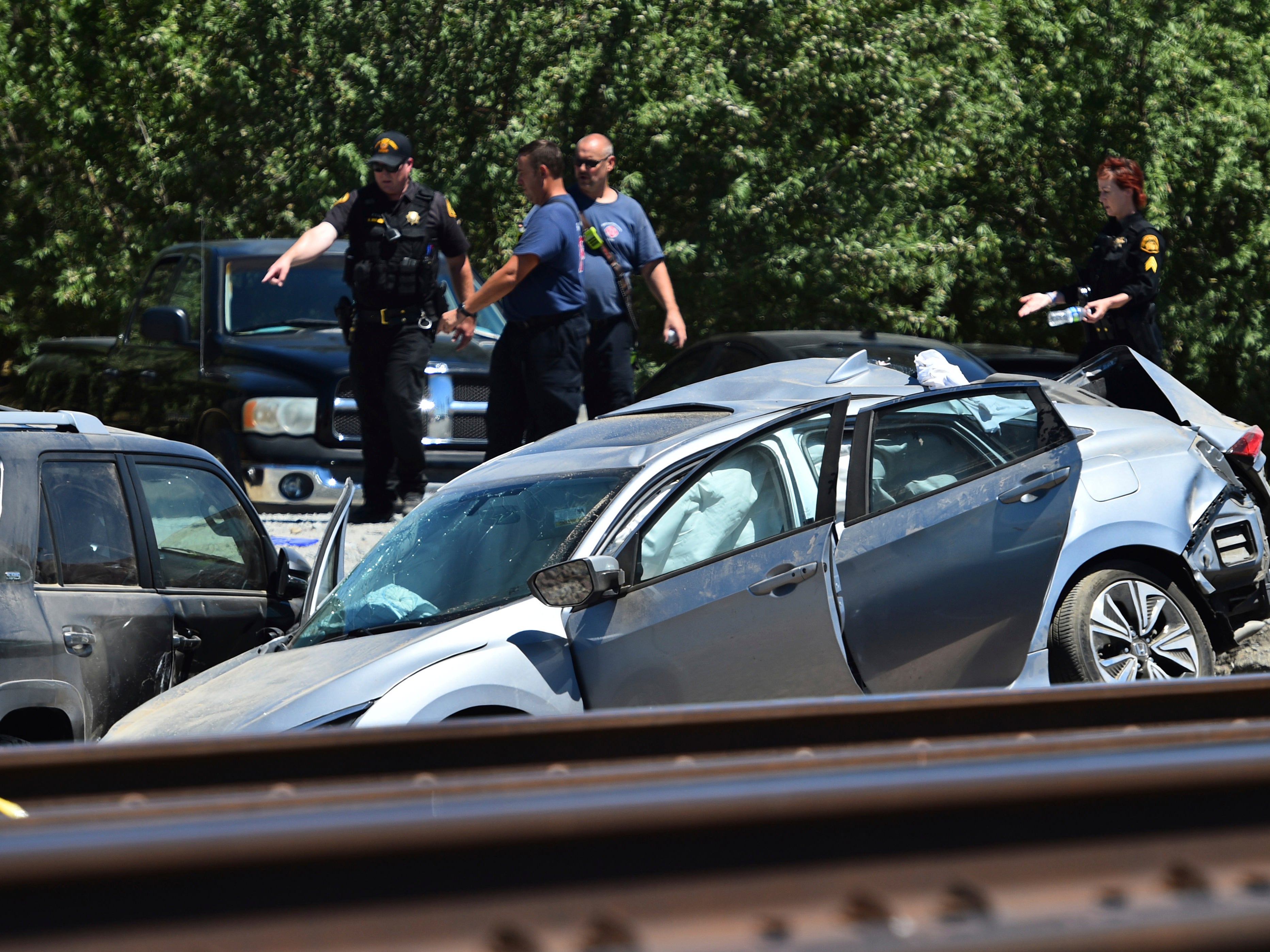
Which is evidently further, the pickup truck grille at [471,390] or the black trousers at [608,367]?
the pickup truck grille at [471,390]

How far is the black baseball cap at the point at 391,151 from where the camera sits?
25.2 feet

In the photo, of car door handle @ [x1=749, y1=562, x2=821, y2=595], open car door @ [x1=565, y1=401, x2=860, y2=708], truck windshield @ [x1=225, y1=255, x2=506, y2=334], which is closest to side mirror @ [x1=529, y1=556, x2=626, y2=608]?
open car door @ [x1=565, y1=401, x2=860, y2=708]

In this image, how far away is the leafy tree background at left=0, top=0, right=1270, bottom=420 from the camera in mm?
12680

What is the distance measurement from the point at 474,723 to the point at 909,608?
233 centimetres

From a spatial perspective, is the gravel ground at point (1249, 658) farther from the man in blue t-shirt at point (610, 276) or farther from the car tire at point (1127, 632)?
the man in blue t-shirt at point (610, 276)

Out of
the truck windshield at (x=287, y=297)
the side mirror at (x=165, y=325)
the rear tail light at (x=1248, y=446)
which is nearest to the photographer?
the rear tail light at (x=1248, y=446)

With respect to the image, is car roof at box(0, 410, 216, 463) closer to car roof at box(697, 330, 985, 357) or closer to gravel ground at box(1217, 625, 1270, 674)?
car roof at box(697, 330, 985, 357)

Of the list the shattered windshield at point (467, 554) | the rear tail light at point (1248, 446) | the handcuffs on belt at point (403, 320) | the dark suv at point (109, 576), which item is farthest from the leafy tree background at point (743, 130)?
the shattered windshield at point (467, 554)

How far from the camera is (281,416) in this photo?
26.9 feet

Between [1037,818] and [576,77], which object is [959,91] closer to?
[576,77]

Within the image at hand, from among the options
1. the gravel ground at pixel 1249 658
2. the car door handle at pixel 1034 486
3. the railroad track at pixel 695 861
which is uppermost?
the railroad track at pixel 695 861

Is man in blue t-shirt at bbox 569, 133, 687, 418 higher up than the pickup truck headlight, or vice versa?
man in blue t-shirt at bbox 569, 133, 687, 418

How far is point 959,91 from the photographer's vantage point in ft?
43.3

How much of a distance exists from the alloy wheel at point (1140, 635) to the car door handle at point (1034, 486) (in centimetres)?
42
